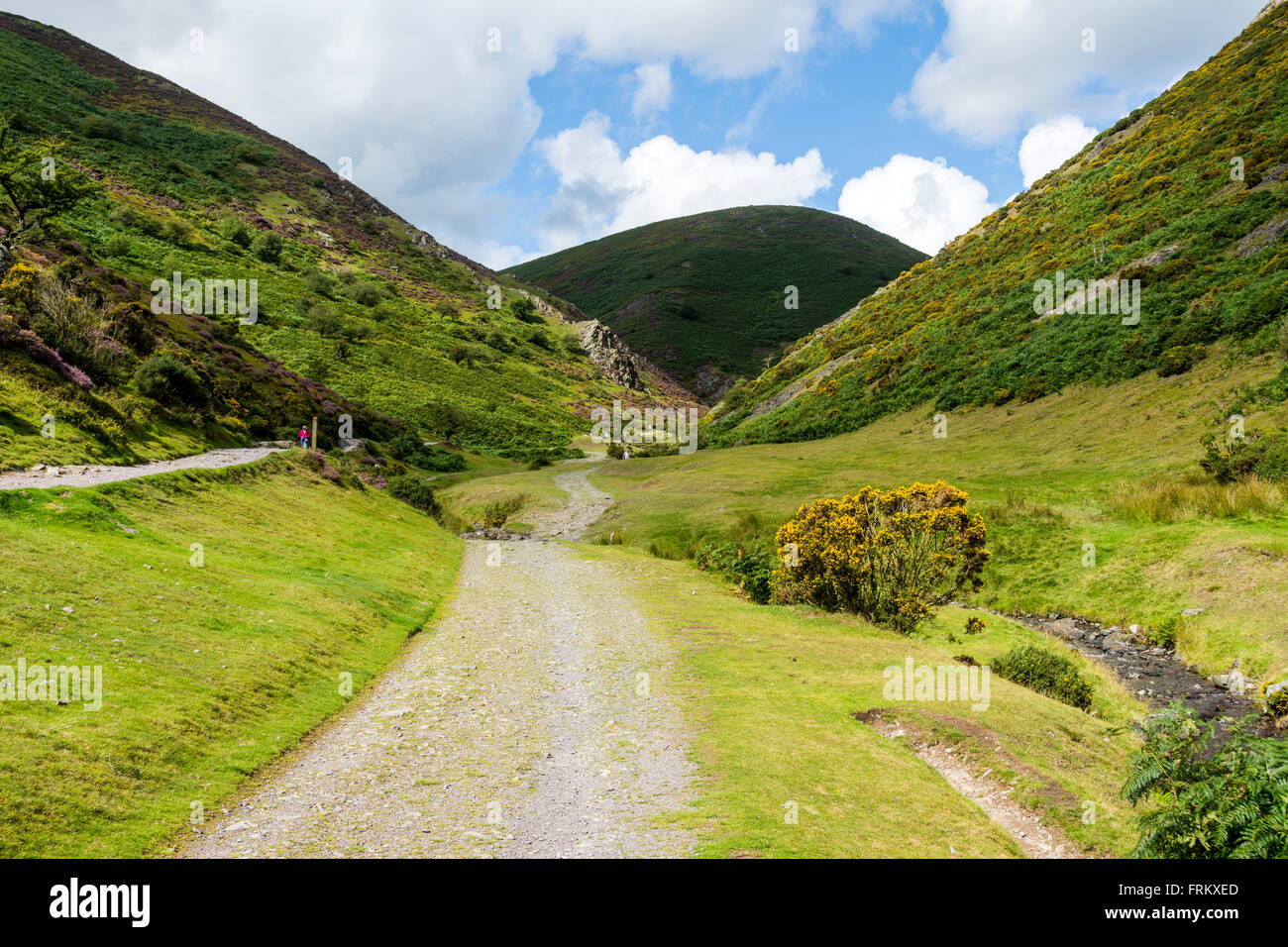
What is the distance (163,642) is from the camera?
43.8 feet

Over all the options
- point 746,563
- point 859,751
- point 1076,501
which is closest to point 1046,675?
point 859,751

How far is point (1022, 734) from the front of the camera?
1350cm

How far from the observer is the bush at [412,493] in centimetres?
4622

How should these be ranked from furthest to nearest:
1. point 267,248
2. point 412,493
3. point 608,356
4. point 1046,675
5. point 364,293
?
point 608,356 → point 364,293 → point 267,248 → point 412,493 → point 1046,675

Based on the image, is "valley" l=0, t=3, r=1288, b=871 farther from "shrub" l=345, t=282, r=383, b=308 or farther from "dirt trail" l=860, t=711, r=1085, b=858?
"shrub" l=345, t=282, r=383, b=308

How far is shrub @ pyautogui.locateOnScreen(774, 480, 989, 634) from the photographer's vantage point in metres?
24.8

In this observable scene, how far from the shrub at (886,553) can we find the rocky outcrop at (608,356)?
424ft

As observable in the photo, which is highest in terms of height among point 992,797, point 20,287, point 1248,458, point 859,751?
point 20,287

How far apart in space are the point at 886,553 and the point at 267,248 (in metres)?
124

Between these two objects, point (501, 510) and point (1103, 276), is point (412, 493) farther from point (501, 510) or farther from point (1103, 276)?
point (1103, 276)

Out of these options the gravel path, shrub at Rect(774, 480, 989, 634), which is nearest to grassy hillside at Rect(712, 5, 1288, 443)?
shrub at Rect(774, 480, 989, 634)

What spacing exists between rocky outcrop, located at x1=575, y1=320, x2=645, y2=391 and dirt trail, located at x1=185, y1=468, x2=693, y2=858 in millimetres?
136622

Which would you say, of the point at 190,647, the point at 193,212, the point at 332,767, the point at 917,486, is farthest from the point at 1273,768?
the point at 193,212
